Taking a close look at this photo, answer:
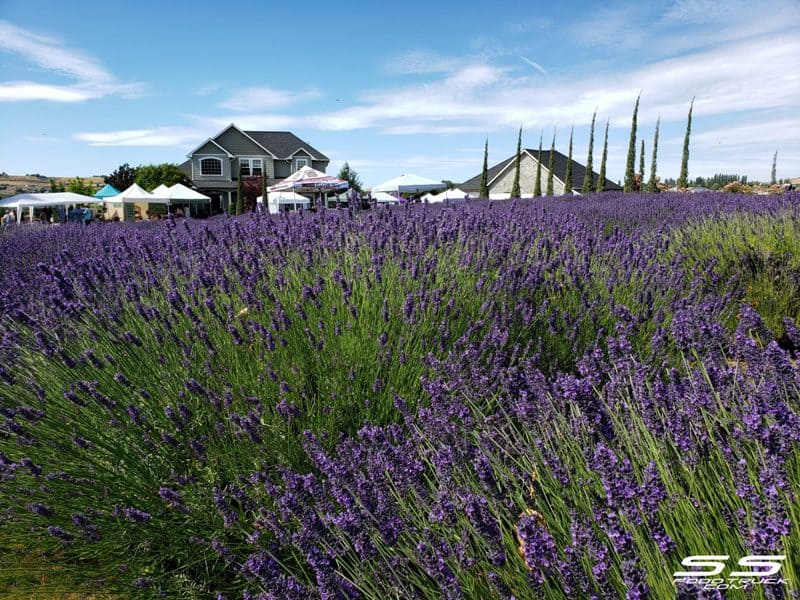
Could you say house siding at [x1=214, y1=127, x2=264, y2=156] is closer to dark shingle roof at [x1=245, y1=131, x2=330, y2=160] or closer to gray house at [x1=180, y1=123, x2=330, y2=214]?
gray house at [x1=180, y1=123, x2=330, y2=214]

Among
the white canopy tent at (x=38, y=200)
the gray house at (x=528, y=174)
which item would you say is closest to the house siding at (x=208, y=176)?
the white canopy tent at (x=38, y=200)

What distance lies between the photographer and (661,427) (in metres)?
1.67

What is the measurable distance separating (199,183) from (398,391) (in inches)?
1638

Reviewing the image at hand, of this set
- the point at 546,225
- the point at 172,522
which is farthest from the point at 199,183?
the point at 172,522

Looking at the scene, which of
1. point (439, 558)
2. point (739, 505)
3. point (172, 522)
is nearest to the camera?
point (439, 558)

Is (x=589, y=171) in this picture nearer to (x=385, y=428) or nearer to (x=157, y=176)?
(x=157, y=176)

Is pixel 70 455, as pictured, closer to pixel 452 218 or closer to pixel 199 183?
pixel 452 218

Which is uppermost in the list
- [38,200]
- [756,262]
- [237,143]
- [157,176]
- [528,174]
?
[237,143]

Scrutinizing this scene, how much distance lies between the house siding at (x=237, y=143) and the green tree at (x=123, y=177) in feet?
21.1

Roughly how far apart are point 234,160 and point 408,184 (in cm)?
2307

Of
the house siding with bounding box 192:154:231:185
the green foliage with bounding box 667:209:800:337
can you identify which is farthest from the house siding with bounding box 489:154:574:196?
the green foliage with bounding box 667:209:800:337

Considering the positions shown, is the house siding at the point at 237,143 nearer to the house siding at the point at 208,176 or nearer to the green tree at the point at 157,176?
the house siding at the point at 208,176

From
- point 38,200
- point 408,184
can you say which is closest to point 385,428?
point 408,184

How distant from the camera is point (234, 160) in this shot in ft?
137
